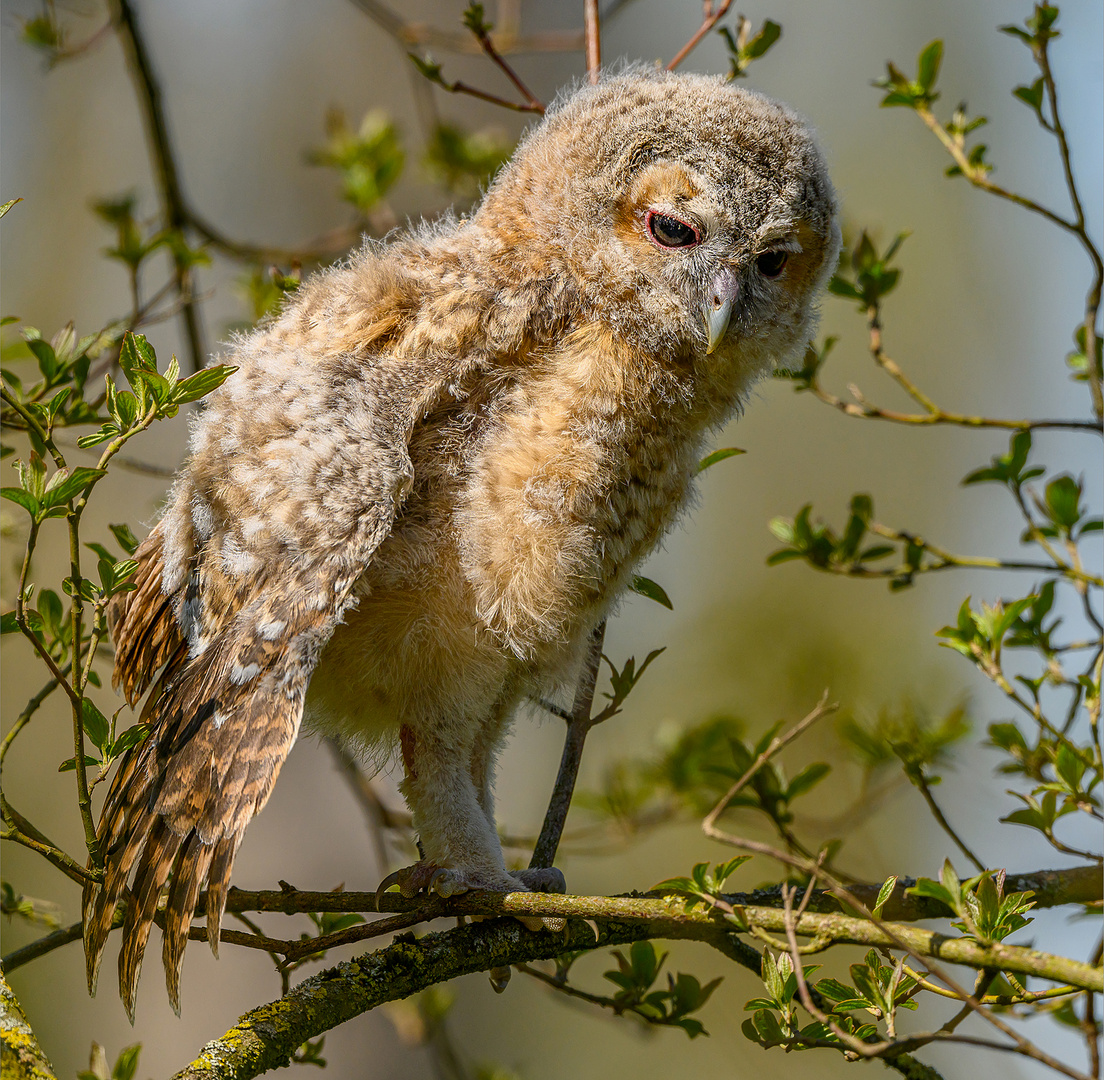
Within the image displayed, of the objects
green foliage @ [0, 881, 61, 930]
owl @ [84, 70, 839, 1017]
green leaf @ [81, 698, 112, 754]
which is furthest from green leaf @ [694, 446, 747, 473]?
green foliage @ [0, 881, 61, 930]

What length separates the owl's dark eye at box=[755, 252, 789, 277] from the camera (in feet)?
6.26

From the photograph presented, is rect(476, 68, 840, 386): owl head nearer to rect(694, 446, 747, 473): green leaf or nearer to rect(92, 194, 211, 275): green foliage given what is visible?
rect(694, 446, 747, 473): green leaf

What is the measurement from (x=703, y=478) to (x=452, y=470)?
0.63m

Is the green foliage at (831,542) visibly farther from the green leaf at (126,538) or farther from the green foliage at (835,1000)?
the green leaf at (126,538)

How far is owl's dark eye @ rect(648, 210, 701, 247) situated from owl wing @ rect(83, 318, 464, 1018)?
1.55 ft

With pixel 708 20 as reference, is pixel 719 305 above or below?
below

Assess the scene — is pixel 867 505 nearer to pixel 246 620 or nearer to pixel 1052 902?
pixel 1052 902

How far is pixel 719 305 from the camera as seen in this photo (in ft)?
5.82

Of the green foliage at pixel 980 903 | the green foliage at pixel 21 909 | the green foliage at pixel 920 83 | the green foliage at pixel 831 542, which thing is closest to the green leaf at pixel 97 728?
A: the green foliage at pixel 21 909

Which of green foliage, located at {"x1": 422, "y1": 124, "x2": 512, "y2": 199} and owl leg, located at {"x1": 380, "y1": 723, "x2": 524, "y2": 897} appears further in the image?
green foliage, located at {"x1": 422, "y1": 124, "x2": 512, "y2": 199}

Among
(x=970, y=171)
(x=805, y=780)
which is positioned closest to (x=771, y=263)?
(x=970, y=171)

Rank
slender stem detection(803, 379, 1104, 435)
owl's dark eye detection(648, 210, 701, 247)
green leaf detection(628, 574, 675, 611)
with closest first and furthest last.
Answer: slender stem detection(803, 379, 1104, 435) < owl's dark eye detection(648, 210, 701, 247) < green leaf detection(628, 574, 675, 611)

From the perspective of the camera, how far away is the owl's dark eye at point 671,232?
71.2 inches

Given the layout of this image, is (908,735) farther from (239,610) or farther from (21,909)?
(21,909)
